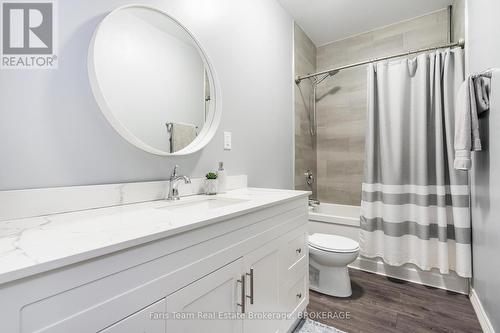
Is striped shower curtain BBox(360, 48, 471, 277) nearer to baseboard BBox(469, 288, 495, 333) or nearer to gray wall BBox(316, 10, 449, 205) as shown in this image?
baseboard BBox(469, 288, 495, 333)

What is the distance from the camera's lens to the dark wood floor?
1.50 metres

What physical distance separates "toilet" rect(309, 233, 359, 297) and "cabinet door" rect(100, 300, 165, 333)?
4.57ft

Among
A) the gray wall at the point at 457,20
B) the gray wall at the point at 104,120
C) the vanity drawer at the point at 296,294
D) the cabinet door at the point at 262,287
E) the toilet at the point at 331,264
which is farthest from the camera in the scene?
the gray wall at the point at 457,20

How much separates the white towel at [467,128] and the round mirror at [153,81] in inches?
58.5

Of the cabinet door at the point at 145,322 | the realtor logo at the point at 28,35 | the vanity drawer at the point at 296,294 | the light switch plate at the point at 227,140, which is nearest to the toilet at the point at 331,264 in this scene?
the vanity drawer at the point at 296,294

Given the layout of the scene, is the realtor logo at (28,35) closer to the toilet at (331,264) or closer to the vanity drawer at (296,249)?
the vanity drawer at (296,249)

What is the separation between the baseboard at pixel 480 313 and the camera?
1.39 meters

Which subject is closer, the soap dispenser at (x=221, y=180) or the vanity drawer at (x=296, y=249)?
the vanity drawer at (x=296, y=249)

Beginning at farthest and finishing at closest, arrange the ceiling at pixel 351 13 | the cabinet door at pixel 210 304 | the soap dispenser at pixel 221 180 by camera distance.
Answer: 1. the ceiling at pixel 351 13
2. the soap dispenser at pixel 221 180
3. the cabinet door at pixel 210 304

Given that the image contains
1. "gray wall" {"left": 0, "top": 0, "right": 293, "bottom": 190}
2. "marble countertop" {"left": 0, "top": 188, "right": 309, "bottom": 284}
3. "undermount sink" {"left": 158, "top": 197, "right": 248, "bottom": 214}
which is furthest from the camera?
"undermount sink" {"left": 158, "top": 197, "right": 248, "bottom": 214}

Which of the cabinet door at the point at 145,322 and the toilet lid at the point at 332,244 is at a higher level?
the cabinet door at the point at 145,322

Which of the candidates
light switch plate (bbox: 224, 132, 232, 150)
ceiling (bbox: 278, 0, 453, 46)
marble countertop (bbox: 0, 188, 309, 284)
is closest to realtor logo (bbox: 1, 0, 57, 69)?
marble countertop (bbox: 0, 188, 309, 284)

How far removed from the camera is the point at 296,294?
143cm

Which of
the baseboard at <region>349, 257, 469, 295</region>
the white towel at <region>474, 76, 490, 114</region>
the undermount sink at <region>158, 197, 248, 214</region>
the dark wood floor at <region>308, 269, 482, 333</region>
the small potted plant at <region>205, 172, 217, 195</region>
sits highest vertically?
the white towel at <region>474, 76, 490, 114</region>
